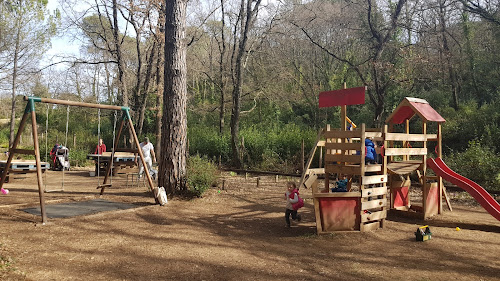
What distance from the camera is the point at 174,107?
33.0ft

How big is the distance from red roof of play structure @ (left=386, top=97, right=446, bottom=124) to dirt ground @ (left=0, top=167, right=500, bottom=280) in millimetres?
2201

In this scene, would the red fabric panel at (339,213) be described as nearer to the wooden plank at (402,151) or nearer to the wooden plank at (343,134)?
the wooden plank at (343,134)

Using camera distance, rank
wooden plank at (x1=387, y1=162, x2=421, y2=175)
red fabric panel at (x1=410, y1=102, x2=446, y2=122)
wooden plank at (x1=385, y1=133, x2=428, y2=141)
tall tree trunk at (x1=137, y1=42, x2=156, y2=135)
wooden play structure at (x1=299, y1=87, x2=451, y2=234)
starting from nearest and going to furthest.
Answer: wooden play structure at (x1=299, y1=87, x2=451, y2=234) → wooden plank at (x1=385, y1=133, x2=428, y2=141) → wooden plank at (x1=387, y1=162, x2=421, y2=175) → red fabric panel at (x1=410, y1=102, x2=446, y2=122) → tall tree trunk at (x1=137, y1=42, x2=156, y2=135)

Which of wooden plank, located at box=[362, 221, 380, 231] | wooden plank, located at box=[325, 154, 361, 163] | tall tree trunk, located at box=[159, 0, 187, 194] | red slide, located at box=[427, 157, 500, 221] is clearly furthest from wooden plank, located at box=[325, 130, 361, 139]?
tall tree trunk, located at box=[159, 0, 187, 194]

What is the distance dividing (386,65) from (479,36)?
11.0 m

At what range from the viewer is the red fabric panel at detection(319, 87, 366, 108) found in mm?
7047

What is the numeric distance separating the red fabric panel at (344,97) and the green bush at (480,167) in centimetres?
637

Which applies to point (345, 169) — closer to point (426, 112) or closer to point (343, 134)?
point (343, 134)

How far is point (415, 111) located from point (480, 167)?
4996 mm

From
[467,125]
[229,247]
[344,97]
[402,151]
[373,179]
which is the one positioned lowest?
[229,247]

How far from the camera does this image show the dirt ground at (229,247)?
180 inches

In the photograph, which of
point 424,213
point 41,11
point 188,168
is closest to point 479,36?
point 424,213

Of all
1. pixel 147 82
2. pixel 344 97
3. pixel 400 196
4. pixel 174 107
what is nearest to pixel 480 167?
pixel 400 196

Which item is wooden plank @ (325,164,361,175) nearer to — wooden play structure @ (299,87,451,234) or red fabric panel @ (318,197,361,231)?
wooden play structure @ (299,87,451,234)
